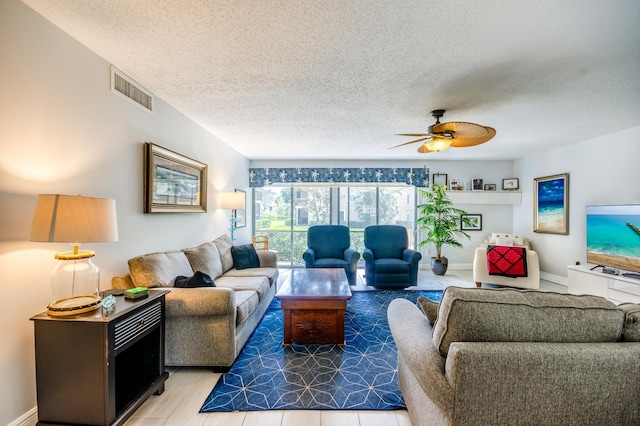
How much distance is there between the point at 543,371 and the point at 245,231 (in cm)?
512

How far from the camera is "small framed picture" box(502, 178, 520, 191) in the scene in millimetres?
5738

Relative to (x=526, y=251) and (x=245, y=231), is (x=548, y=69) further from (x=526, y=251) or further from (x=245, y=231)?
(x=245, y=231)

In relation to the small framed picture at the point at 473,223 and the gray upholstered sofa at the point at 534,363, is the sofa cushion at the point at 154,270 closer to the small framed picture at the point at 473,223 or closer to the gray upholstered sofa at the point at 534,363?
the gray upholstered sofa at the point at 534,363

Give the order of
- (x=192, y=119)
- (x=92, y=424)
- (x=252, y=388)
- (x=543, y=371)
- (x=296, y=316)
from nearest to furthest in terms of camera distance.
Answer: (x=543, y=371) < (x=92, y=424) < (x=252, y=388) < (x=296, y=316) < (x=192, y=119)

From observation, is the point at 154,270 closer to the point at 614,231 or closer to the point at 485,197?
the point at 614,231

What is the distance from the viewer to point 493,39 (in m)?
1.81

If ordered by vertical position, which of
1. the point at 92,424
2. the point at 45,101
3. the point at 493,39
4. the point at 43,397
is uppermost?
the point at 493,39

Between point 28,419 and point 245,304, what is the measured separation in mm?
1386

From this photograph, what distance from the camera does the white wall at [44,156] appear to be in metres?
1.52

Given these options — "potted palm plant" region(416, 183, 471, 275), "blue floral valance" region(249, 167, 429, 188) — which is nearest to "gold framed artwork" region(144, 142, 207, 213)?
"blue floral valance" region(249, 167, 429, 188)

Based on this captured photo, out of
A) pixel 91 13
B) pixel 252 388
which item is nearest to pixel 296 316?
pixel 252 388

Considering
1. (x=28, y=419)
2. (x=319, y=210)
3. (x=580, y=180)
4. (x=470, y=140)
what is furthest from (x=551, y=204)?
(x=28, y=419)

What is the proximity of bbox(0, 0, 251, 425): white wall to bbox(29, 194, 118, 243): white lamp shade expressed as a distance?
0.26 m

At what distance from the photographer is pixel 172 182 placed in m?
3.04
